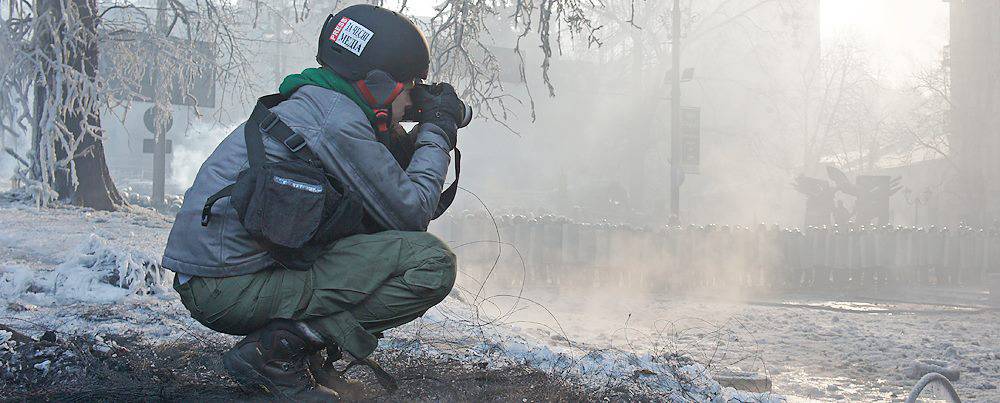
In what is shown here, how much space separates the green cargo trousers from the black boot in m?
0.05

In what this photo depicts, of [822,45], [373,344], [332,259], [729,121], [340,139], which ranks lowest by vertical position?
[373,344]

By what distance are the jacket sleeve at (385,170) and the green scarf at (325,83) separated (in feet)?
0.51

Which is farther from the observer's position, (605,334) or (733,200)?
(733,200)

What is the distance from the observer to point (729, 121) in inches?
1714

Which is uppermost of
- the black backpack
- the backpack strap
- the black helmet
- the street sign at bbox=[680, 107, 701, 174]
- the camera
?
the street sign at bbox=[680, 107, 701, 174]

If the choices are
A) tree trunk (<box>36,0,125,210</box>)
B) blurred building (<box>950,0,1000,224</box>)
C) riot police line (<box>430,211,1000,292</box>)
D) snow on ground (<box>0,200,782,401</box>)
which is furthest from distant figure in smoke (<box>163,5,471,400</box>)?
blurred building (<box>950,0,1000,224</box>)

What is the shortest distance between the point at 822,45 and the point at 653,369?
45.8 metres

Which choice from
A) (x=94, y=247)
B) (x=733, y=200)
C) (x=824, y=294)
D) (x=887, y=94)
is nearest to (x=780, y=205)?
(x=733, y=200)

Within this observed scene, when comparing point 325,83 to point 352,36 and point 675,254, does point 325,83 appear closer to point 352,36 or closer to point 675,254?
point 352,36

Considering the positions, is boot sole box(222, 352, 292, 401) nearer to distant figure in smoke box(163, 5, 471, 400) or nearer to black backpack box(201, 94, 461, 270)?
distant figure in smoke box(163, 5, 471, 400)

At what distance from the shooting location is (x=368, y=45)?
107 inches

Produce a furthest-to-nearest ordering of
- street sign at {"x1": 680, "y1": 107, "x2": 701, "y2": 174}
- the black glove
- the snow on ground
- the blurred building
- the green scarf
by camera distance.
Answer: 1. the blurred building
2. street sign at {"x1": 680, "y1": 107, "x2": 701, "y2": 174}
3. the snow on ground
4. the black glove
5. the green scarf

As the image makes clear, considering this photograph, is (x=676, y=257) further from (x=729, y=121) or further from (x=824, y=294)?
(x=729, y=121)

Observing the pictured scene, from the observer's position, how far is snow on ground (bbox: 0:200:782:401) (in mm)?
3941
